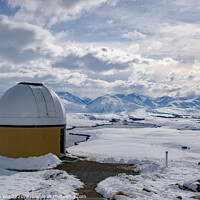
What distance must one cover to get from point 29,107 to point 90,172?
5.93 m

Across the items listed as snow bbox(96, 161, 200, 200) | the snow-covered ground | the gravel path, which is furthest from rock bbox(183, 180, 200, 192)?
the snow-covered ground

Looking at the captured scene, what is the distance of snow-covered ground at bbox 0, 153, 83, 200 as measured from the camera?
328 inches

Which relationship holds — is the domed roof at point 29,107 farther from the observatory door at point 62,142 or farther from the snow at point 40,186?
the snow at point 40,186

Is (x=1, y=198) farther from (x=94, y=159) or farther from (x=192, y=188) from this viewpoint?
(x=94, y=159)

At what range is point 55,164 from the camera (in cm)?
1540

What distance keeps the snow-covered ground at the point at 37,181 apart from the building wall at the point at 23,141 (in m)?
0.46

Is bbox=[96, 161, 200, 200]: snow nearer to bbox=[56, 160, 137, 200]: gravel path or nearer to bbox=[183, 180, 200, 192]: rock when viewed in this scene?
bbox=[183, 180, 200, 192]: rock

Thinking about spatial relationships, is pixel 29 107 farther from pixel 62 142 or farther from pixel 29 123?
pixel 62 142

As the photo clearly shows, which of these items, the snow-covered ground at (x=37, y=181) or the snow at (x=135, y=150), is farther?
the snow at (x=135, y=150)

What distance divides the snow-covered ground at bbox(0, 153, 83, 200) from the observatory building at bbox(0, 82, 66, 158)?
0.69 meters

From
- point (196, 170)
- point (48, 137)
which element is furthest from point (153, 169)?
point (48, 137)

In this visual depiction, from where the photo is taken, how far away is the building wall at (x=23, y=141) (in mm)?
15781

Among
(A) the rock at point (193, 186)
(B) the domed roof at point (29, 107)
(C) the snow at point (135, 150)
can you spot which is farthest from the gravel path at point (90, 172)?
(A) the rock at point (193, 186)

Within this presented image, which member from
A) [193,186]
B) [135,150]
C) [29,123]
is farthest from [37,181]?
[135,150]
